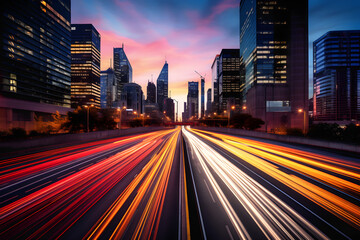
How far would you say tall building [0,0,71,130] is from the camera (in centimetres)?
5547

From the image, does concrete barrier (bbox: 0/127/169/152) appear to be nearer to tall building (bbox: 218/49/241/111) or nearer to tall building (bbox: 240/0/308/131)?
tall building (bbox: 240/0/308/131)

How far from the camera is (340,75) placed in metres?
124

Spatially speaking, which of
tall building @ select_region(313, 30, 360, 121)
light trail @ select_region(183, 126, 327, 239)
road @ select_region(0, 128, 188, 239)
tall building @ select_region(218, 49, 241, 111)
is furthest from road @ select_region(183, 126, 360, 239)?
tall building @ select_region(218, 49, 241, 111)

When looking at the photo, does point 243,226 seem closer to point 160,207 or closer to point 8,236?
point 160,207

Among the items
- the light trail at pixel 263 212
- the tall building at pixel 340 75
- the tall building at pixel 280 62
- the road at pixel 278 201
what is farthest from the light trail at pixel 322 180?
the tall building at pixel 340 75

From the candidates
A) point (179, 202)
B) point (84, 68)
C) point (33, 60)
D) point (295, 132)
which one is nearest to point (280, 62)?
point (295, 132)

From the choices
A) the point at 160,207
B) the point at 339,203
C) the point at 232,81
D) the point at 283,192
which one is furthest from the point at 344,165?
the point at 232,81

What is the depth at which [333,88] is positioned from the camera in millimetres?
127438

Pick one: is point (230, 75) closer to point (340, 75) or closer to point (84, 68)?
point (340, 75)

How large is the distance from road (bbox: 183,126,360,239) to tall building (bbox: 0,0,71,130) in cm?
7087

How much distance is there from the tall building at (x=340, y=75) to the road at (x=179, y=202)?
171 meters

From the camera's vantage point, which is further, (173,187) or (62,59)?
(62,59)

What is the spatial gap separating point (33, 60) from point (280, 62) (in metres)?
138

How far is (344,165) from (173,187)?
14660 mm
